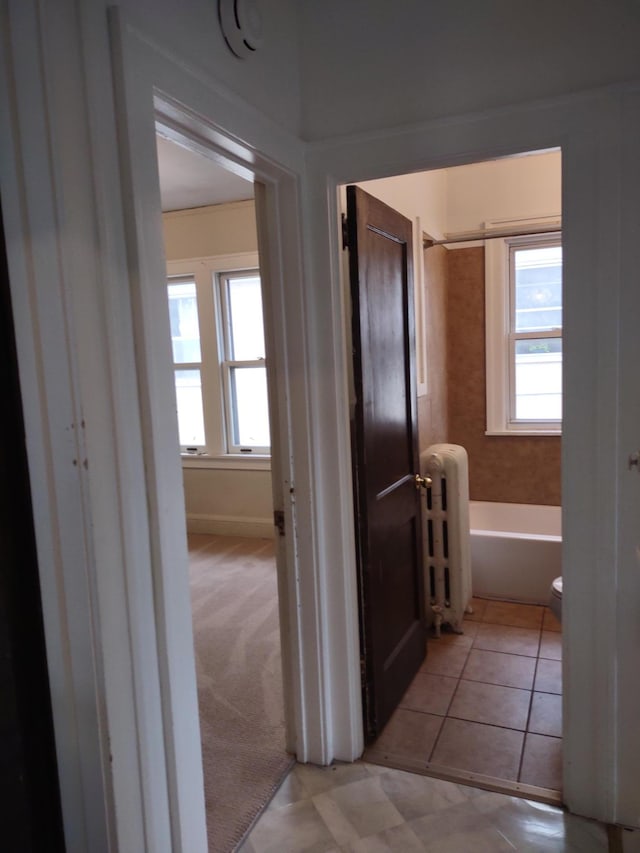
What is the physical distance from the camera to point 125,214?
1.12m

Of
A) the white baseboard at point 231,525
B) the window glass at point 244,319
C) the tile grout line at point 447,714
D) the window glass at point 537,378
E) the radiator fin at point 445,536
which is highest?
the window glass at point 244,319

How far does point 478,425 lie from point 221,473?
2.06 meters

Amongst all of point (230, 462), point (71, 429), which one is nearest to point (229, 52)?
point (71, 429)

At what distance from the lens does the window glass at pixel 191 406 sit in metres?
4.84

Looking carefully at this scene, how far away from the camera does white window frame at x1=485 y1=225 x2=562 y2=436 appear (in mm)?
3896

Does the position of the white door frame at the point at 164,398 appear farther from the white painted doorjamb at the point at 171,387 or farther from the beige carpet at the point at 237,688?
the beige carpet at the point at 237,688

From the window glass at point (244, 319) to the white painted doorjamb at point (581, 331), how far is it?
8.93 ft

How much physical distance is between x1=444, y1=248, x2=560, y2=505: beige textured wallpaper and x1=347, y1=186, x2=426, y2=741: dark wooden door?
1.62m

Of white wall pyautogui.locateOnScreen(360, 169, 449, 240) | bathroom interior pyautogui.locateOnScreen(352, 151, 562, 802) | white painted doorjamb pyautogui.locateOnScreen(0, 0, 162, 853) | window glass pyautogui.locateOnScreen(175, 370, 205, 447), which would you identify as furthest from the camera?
window glass pyautogui.locateOnScreen(175, 370, 205, 447)

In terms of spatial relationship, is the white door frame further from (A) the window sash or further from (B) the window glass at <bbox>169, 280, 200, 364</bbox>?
(B) the window glass at <bbox>169, 280, 200, 364</bbox>

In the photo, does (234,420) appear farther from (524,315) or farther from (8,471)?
(8,471)

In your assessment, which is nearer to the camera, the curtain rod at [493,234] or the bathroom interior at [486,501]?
the bathroom interior at [486,501]

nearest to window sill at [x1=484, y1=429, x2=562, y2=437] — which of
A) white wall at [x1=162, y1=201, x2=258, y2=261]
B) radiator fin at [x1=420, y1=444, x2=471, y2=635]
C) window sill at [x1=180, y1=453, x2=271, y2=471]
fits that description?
radiator fin at [x1=420, y1=444, x2=471, y2=635]

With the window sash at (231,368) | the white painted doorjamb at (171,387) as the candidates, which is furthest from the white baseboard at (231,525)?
the white painted doorjamb at (171,387)
